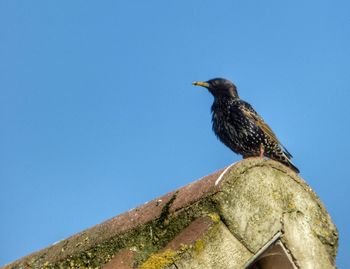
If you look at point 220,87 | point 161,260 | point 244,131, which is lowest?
point 161,260

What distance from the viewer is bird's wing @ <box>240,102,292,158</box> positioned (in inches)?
316

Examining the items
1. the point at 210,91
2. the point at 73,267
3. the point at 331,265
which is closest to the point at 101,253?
the point at 73,267

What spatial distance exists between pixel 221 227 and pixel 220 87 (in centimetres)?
652

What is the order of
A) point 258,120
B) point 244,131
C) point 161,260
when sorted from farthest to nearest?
point 258,120 < point 244,131 < point 161,260

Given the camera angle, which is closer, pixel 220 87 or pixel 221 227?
pixel 221 227

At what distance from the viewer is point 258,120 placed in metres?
8.06

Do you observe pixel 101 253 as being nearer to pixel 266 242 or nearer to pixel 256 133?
pixel 266 242

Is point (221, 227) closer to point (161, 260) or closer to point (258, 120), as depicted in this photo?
point (161, 260)

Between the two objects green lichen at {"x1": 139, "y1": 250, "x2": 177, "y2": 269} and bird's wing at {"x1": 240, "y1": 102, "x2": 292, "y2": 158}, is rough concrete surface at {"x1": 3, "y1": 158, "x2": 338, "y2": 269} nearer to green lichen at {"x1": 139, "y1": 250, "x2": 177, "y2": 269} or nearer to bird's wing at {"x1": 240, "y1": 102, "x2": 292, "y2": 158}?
green lichen at {"x1": 139, "y1": 250, "x2": 177, "y2": 269}

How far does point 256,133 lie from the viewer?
791 centimetres

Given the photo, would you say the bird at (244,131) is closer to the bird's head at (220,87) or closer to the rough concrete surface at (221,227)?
the bird's head at (220,87)

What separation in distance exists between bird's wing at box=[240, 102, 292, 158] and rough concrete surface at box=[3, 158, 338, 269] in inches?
211

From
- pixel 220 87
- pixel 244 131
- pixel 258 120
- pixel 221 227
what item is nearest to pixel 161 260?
pixel 221 227

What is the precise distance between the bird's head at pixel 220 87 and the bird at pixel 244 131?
9 cm
